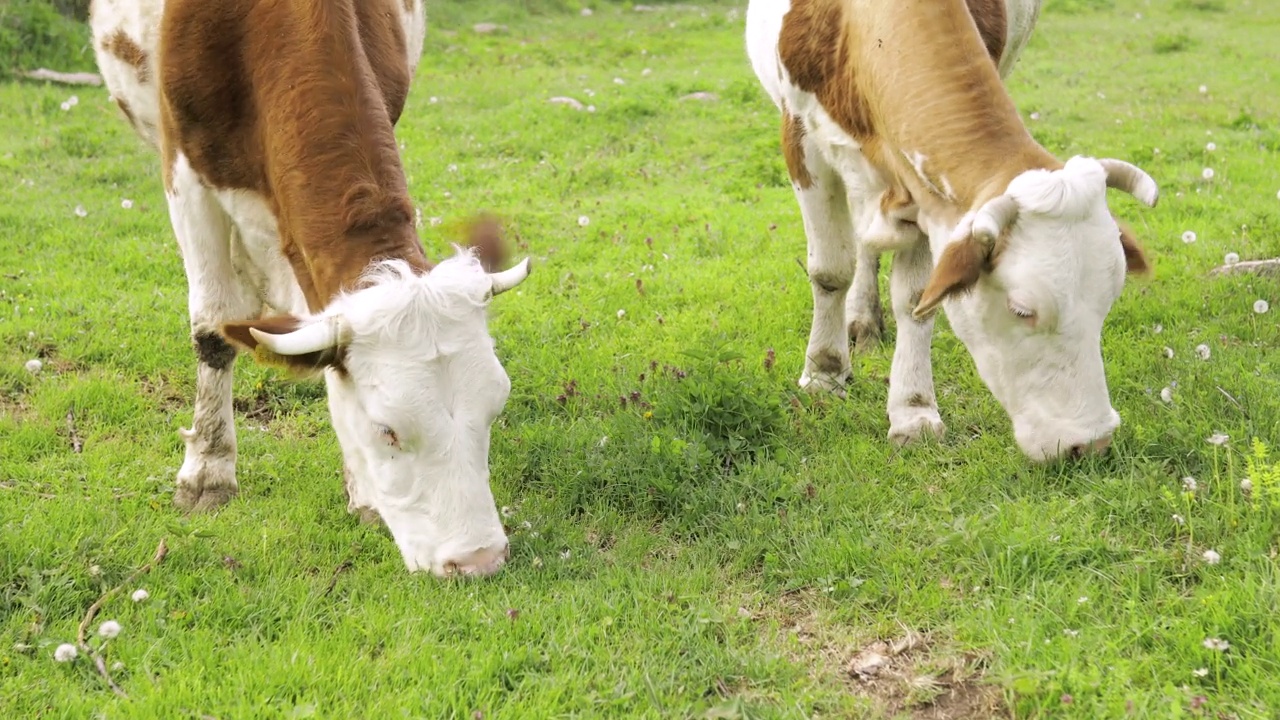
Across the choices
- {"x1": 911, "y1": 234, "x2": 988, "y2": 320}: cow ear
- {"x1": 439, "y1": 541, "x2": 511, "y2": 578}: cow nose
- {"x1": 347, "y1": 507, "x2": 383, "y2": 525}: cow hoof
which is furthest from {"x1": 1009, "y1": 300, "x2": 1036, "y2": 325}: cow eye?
{"x1": 347, "y1": 507, "x2": 383, "y2": 525}: cow hoof

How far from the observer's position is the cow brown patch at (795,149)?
215 inches

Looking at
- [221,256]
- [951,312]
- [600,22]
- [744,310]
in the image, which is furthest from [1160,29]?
[221,256]

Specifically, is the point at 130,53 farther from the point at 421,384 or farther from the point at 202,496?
the point at 421,384

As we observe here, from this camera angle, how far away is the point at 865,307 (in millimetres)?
6449

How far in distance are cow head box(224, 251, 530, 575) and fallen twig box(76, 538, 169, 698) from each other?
89cm

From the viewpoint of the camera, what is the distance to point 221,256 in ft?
16.0

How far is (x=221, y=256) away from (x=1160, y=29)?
19643 mm

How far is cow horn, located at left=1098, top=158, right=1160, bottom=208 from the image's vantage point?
13.8ft

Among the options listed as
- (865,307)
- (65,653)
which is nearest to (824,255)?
(865,307)

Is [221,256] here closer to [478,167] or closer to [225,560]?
[225,560]

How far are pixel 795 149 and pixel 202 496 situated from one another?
3.20 m

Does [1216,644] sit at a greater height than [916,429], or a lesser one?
greater

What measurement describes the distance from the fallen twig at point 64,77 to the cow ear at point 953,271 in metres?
11.2

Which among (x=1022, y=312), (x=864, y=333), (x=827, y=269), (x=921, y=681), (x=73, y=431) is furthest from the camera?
(x=864, y=333)
